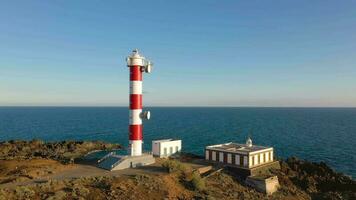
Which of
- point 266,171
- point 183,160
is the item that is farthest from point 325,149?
point 183,160

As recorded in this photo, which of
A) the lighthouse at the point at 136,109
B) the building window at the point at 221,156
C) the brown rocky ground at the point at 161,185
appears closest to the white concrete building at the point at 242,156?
→ the building window at the point at 221,156

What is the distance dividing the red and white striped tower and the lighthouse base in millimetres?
1344

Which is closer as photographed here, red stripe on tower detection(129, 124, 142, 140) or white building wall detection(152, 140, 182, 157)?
red stripe on tower detection(129, 124, 142, 140)

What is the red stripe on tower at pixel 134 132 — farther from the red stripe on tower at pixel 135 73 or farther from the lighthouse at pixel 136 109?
the red stripe on tower at pixel 135 73

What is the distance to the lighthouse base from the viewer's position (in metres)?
35.8

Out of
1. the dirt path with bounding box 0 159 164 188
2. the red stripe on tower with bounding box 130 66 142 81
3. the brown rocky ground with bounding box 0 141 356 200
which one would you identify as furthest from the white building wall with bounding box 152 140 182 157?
the red stripe on tower with bounding box 130 66 142 81

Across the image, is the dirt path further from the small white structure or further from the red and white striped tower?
A: the small white structure

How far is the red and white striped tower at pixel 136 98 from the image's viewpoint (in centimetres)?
3869

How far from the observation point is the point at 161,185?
30234 millimetres

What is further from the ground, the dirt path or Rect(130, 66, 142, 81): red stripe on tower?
Rect(130, 66, 142, 81): red stripe on tower

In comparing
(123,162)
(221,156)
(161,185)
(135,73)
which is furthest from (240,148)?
(135,73)

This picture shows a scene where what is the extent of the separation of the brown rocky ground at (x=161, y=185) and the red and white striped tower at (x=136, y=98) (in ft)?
13.5

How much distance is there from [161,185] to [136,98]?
12.6 meters

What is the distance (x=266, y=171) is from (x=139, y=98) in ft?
64.2
